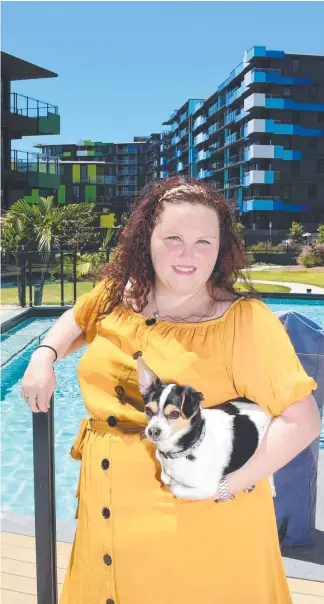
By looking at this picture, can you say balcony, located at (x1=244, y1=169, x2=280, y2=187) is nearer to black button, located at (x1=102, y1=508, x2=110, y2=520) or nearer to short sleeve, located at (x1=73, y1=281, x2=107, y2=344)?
short sleeve, located at (x1=73, y1=281, x2=107, y2=344)

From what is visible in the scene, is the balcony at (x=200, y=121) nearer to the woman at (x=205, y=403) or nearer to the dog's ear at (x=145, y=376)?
the woman at (x=205, y=403)

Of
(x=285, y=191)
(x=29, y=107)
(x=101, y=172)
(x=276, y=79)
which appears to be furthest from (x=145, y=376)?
Result: (x=101, y=172)

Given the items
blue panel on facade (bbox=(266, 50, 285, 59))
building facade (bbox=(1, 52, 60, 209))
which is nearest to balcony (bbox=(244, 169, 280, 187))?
blue panel on facade (bbox=(266, 50, 285, 59))

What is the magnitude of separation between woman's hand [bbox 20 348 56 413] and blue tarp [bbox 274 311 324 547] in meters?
1.48

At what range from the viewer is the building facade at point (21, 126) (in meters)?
23.9

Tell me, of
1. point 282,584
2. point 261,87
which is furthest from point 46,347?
point 261,87

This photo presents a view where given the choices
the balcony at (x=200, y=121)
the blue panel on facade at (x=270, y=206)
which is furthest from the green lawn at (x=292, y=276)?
the balcony at (x=200, y=121)

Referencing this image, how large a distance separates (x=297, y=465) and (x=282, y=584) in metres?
1.60

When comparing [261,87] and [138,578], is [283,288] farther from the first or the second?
[261,87]

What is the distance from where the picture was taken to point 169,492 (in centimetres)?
136

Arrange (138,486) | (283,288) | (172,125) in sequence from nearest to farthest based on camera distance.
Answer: (138,486) → (283,288) → (172,125)

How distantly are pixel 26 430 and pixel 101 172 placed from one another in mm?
68736

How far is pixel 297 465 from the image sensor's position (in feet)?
9.97

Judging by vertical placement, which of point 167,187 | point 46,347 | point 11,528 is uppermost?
point 167,187
